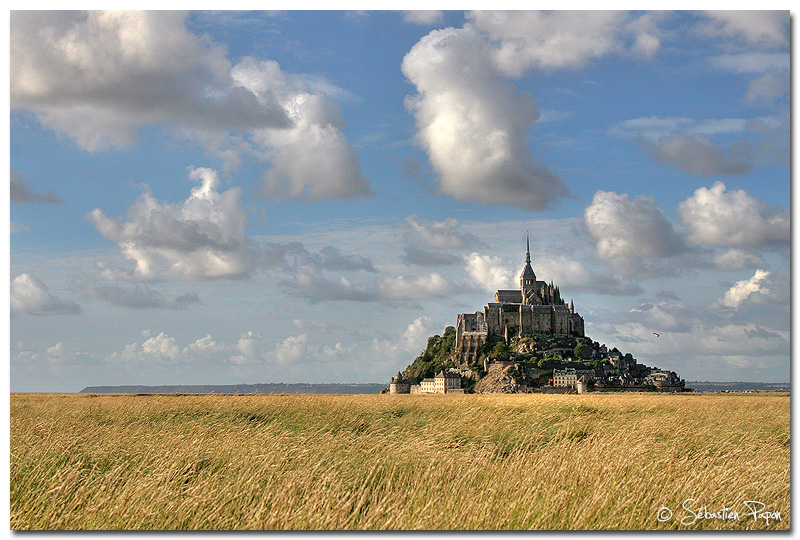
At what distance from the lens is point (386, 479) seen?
10234mm

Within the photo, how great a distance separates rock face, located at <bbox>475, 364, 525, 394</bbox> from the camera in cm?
12625

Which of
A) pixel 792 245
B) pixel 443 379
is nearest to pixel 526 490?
pixel 792 245

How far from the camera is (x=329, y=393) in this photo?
23.7 m

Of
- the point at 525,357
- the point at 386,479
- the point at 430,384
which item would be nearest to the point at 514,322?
the point at 525,357

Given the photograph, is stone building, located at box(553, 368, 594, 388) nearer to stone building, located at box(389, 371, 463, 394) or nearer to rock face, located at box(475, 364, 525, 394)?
rock face, located at box(475, 364, 525, 394)

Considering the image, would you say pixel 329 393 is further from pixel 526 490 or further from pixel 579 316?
pixel 579 316

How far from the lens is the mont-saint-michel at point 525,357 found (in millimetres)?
130125

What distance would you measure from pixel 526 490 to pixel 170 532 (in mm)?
4496

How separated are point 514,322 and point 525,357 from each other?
47.0ft

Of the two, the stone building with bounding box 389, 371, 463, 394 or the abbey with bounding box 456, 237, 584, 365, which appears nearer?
the stone building with bounding box 389, 371, 463, 394
